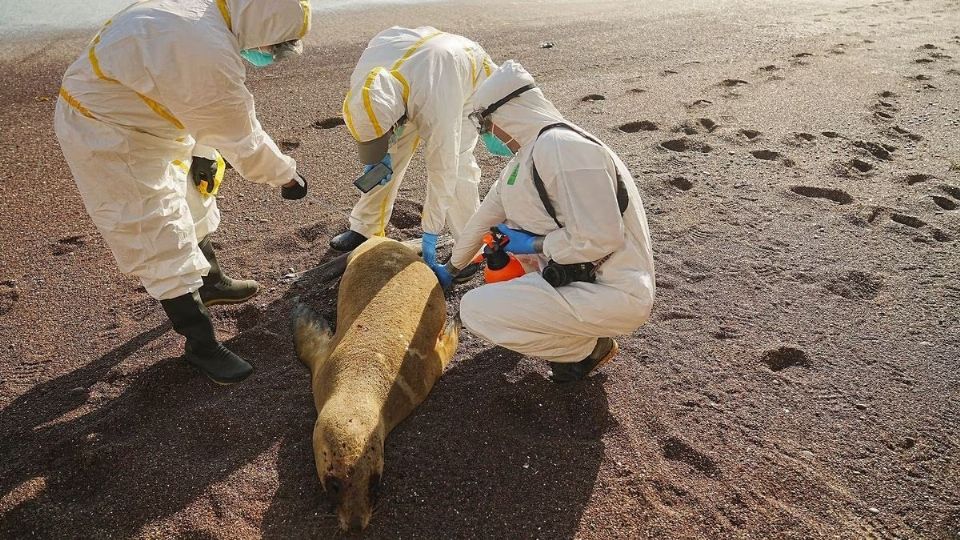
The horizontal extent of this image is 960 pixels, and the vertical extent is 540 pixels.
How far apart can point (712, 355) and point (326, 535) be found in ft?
8.50

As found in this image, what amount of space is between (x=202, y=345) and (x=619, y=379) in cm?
255

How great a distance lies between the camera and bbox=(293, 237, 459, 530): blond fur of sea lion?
3096mm

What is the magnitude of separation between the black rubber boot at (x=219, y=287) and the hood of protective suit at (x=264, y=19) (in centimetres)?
157

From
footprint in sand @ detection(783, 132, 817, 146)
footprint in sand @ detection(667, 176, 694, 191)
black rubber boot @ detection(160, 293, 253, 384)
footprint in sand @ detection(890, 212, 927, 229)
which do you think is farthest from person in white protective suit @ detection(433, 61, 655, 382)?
footprint in sand @ detection(783, 132, 817, 146)

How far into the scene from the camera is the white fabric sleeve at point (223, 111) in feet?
11.0

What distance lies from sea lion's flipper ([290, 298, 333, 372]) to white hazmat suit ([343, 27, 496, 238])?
1030mm

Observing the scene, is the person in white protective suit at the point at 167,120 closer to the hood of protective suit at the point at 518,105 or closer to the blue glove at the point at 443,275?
the hood of protective suit at the point at 518,105

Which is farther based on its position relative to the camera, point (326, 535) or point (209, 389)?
point (209, 389)

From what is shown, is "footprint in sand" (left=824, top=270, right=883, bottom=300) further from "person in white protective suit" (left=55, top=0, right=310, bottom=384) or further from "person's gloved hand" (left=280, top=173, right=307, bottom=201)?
"person in white protective suit" (left=55, top=0, right=310, bottom=384)

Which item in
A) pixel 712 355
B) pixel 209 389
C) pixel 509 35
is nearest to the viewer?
pixel 209 389

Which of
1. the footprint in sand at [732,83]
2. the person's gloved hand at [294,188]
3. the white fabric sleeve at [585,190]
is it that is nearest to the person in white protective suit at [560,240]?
the white fabric sleeve at [585,190]

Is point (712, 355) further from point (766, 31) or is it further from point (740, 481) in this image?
point (766, 31)

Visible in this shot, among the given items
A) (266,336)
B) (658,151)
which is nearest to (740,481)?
(266,336)

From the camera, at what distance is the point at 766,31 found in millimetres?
11133
